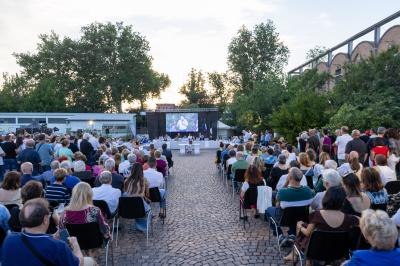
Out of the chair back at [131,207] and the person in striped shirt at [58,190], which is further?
the chair back at [131,207]

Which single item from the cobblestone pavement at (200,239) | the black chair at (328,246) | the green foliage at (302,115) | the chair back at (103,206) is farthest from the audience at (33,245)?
the green foliage at (302,115)

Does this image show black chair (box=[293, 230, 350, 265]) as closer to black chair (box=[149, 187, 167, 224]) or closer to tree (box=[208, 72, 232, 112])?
black chair (box=[149, 187, 167, 224])

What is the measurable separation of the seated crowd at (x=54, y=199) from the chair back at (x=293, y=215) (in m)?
2.29

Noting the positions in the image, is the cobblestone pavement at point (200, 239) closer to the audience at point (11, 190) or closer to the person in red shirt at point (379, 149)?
the audience at point (11, 190)

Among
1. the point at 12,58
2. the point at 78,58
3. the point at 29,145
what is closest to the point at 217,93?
the point at 78,58

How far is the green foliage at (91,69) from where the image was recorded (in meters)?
44.8

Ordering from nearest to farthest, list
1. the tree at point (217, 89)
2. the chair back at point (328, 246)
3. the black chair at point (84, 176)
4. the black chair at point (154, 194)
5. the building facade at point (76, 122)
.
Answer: the chair back at point (328, 246) → the black chair at point (154, 194) → the black chair at point (84, 176) → the building facade at point (76, 122) → the tree at point (217, 89)

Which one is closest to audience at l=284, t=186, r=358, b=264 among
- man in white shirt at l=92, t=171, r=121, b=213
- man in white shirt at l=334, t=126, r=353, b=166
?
man in white shirt at l=92, t=171, r=121, b=213

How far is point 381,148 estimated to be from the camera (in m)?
7.73

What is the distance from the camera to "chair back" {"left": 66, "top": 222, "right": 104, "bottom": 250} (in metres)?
4.20

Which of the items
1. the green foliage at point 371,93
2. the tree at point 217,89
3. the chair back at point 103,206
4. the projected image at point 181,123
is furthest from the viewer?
the tree at point 217,89

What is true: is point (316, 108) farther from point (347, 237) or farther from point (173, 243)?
point (347, 237)

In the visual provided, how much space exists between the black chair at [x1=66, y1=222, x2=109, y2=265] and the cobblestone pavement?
82 centimetres

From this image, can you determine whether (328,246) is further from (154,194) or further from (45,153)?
(45,153)
